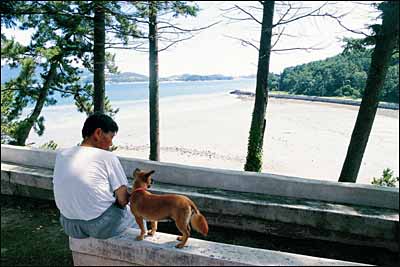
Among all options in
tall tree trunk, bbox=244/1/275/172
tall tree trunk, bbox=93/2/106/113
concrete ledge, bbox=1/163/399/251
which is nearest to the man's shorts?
concrete ledge, bbox=1/163/399/251

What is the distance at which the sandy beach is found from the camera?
1420 centimetres

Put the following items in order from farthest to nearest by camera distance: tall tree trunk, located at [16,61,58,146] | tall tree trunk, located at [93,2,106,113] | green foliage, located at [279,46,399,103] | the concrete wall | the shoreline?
the shoreline
green foliage, located at [279,46,399,103]
tall tree trunk, located at [16,61,58,146]
tall tree trunk, located at [93,2,106,113]
the concrete wall

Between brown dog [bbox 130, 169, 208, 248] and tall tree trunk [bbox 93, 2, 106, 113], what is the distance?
576 centimetres

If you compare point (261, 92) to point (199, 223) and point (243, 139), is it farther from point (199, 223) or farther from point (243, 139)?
point (243, 139)

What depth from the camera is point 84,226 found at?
2.16 meters

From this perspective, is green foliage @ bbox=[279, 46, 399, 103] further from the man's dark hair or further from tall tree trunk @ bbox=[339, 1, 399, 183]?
the man's dark hair

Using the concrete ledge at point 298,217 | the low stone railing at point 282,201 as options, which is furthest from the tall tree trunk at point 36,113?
the concrete ledge at point 298,217

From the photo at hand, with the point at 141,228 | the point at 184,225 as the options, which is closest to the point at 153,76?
the point at 141,228

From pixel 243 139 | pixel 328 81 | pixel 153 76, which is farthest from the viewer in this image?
pixel 328 81

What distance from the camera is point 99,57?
7.61 metres

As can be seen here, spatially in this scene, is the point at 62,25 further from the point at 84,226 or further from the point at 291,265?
the point at 291,265

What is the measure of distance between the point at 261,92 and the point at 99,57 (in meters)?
3.76

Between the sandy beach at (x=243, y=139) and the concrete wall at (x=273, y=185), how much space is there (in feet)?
28.1

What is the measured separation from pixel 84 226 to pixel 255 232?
2021 millimetres
